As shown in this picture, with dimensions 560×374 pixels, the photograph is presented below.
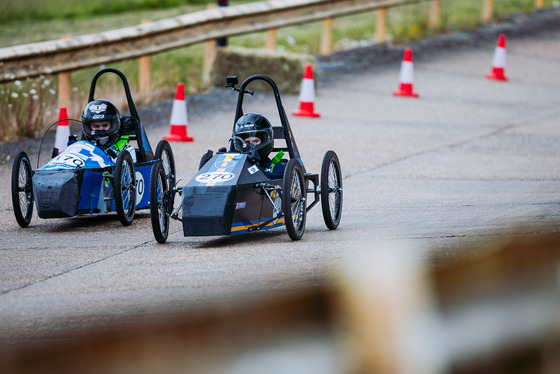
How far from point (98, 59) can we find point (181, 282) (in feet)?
27.4

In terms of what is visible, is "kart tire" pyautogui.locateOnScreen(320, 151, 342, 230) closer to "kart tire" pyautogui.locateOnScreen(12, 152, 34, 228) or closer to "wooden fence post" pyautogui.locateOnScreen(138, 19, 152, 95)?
"kart tire" pyautogui.locateOnScreen(12, 152, 34, 228)

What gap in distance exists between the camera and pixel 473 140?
14.2 m

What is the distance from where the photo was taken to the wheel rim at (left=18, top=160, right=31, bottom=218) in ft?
32.1

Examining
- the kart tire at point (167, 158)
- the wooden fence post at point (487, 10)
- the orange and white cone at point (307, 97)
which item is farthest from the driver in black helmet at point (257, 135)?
the wooden fence post at point (487, 10)

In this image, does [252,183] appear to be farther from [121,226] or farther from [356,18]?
[356,18]

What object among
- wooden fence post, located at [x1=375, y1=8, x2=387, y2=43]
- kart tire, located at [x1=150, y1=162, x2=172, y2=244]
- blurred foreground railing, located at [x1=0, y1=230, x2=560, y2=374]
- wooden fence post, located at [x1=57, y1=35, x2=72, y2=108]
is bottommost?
blurred foreground railing, located at [x1=0, y1=230, x2=560, y2=374]

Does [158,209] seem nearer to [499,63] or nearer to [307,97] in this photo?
[307,97]

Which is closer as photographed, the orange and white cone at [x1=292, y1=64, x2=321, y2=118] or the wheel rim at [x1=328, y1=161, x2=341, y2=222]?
the wheel rim at [x1=328, y1=161, x2=341, y2=222]

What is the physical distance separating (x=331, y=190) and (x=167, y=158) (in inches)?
91.9

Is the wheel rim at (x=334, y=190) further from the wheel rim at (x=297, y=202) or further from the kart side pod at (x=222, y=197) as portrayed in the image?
the kart side pod at (x=222, y=197)

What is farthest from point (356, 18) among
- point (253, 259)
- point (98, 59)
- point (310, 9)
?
point (253, 259)

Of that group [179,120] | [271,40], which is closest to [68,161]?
[179,120]

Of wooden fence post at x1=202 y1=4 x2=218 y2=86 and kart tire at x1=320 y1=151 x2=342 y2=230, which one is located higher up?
wooden fence post at x1=202 y1=4 x2=218 y2=86

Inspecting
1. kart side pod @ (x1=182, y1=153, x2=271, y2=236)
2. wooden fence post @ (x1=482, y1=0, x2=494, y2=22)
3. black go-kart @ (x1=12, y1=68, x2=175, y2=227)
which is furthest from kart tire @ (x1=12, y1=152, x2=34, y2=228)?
wooden fence post @ (x1=482, y1=0, x2=494, y2=22)
